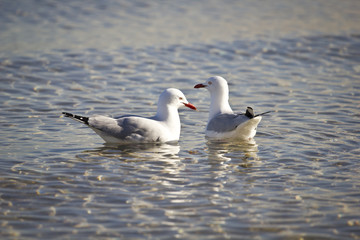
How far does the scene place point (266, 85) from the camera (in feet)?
44.6

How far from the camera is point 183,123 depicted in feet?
35.6

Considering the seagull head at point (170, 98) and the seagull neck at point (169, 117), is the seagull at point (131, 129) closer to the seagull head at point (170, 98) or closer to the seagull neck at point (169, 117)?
the seagull neck at point (169, 117)

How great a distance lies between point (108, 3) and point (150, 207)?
17.0 meters

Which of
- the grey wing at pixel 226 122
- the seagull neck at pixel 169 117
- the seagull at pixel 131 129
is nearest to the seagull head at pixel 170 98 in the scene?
the seagull neck at pixel 169 117

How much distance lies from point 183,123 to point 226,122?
1.46m

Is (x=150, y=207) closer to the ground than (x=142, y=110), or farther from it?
closer to the ground

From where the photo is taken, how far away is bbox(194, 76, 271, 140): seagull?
9211mm

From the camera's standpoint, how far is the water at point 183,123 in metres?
6.19

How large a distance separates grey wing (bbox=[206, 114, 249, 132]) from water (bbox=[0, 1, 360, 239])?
1.01 ft

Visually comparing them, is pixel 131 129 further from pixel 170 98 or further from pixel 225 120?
pixel 225 120

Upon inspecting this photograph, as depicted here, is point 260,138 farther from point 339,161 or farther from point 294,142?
point 339,161

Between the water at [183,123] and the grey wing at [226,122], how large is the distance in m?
0.31

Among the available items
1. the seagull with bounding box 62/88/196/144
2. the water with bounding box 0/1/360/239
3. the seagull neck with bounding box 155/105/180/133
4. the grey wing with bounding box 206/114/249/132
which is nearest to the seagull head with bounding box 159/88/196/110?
the seagull neck with bounding box 155/105/180/133

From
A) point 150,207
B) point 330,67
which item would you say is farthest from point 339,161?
point 330,67
